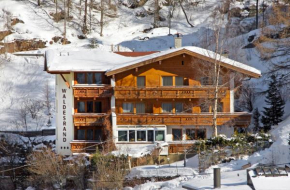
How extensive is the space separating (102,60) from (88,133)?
18.4ft

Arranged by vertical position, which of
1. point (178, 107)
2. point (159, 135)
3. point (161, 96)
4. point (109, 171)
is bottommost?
point (109, 171)

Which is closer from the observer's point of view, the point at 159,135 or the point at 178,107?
the point at 159,135

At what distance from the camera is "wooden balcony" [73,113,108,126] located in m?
41.2

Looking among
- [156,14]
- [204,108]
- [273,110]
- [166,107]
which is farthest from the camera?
[156,14]

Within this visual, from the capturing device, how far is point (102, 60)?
43.3 m

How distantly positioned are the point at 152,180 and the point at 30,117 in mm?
21551

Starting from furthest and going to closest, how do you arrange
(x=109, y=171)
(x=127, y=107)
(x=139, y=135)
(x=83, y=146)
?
1. (x=127, y=107)
2. (x=139, y=135)
3. (x=83, y=146)
4. (x=109, y=171)

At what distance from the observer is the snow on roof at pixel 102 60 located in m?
40.4

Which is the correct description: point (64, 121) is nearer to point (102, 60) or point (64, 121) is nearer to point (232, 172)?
point (102, 60)

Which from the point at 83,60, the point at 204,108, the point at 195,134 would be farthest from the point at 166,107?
the point at 83,60

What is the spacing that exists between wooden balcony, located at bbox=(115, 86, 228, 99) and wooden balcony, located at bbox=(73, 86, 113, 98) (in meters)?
0.73

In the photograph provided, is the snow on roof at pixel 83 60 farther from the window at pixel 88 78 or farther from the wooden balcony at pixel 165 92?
the wooden balcony at pixel 165 92

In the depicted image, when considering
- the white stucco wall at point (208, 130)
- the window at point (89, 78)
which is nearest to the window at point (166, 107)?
the white stucco wall at point (208, 130)

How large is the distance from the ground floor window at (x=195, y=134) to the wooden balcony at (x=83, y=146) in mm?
6595
